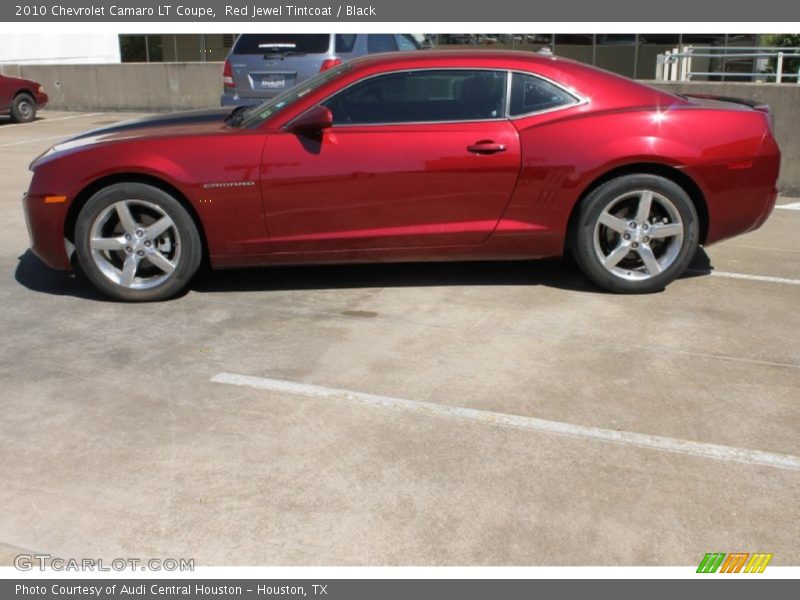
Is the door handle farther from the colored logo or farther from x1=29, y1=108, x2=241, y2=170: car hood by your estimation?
the colored logo

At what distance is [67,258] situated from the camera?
6051 mm

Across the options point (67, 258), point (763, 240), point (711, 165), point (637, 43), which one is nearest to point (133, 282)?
point (67, 258)

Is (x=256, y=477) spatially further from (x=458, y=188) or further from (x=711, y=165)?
(x=711, y=165)

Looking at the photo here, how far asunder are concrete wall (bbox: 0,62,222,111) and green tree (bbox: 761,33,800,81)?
39.7 feet

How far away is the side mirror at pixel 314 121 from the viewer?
5.76 metres

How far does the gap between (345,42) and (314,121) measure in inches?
245

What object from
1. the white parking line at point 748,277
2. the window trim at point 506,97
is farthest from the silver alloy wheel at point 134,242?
the white parking line at point 748,277

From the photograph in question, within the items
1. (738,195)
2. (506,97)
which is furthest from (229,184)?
(738,195)

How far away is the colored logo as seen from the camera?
3.24m

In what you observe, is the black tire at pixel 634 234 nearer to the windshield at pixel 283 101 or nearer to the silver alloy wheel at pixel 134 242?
the windshield at pixel 283 101

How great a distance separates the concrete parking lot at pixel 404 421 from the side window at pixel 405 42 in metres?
7.00

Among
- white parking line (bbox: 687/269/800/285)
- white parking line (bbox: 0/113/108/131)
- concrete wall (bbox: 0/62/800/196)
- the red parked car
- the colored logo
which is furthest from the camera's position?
concrete wall (bbox: 0/62/800/196)

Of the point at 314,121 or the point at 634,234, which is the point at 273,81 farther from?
the point at 634,234

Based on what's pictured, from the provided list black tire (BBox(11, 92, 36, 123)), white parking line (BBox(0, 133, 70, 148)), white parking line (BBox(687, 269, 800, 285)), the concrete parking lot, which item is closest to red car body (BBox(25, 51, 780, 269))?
the concrete parking lot
